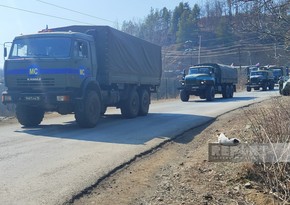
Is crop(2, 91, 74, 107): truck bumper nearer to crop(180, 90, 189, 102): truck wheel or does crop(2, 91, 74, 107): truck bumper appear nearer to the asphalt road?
the asphalt road

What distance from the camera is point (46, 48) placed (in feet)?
41.4

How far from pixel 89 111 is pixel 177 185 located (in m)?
7.00

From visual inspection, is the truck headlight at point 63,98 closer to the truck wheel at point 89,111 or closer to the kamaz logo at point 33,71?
the truck wheel at point 89,111

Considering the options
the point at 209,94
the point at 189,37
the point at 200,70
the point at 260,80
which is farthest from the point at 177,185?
the point at 189,37

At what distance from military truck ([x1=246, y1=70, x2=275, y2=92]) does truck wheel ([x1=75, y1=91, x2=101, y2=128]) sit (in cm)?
3674

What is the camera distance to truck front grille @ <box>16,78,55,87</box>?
491 inches

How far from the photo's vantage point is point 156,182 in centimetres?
661

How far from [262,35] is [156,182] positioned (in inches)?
154

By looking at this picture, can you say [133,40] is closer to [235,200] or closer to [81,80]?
[81,80]

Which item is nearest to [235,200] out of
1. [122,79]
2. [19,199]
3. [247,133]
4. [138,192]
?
[138,192]

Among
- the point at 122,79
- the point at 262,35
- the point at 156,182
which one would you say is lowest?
the point at 156,182

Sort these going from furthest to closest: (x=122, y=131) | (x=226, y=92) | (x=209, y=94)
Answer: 1. (x=226, y=92)
2. (x=209, y=94)
3. (x=122, y=131)

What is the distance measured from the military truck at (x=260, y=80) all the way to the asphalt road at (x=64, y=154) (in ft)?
114

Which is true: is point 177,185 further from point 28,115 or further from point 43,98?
point 28,115
